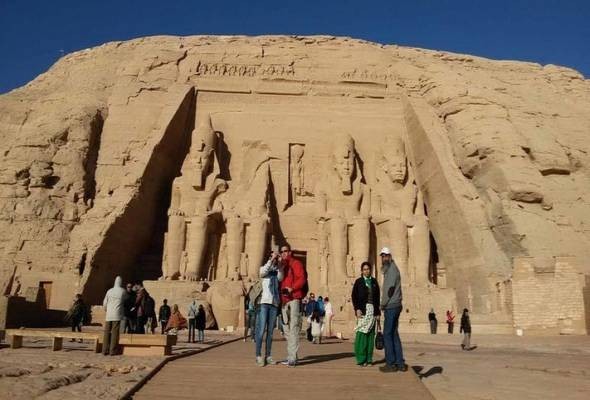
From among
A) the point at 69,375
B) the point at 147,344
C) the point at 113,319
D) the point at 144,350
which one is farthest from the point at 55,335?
the point at 69,375

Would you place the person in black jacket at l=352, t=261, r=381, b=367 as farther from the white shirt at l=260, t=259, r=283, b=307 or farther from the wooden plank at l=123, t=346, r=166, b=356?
the wooden plank at l=123, t=346, r=166, b=356

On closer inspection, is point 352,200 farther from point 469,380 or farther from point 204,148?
point 469,380

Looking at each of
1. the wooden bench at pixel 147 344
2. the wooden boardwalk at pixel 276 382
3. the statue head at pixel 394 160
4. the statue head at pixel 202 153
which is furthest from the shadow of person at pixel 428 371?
the statue head at pixel 394 160

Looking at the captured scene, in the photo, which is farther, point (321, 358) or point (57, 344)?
point (57, 344)

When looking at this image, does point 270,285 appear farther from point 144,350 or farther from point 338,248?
point 338,248

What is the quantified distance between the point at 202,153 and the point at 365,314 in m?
13.5

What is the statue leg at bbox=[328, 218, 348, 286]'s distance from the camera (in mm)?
17969

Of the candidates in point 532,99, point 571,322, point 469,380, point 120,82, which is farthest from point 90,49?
point 469,380

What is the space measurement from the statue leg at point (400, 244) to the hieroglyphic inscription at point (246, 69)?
22.4 ft

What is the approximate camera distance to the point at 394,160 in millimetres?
19359

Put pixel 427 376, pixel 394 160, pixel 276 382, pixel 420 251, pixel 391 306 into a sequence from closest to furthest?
pixel 276 382 < pixel 427 376 < pixel 391 306 < pixel 420 251 < pixel 394 160

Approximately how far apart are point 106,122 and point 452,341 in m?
12.5

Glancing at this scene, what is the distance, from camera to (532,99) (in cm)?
1962

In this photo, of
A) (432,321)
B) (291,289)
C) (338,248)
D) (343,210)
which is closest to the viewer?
(291,289)
